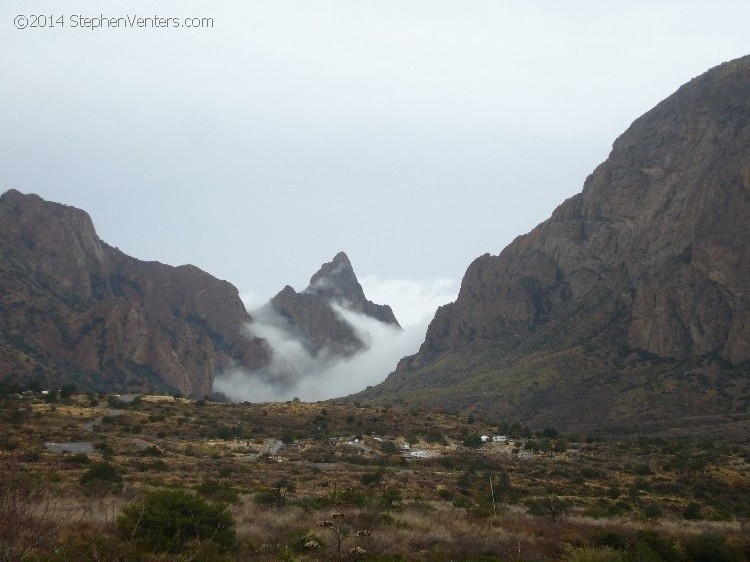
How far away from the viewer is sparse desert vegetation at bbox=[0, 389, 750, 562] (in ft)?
43.3

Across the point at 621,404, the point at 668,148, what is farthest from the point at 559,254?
the point at 621,404

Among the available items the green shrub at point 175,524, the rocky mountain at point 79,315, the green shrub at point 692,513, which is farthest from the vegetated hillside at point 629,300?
the green shrub at point 175,524

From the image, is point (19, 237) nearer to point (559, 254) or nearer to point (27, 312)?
point (27, 312)

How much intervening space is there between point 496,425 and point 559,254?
105 m

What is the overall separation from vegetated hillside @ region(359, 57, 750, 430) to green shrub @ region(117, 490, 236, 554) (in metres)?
76.8

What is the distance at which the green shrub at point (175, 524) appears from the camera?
12.8 meters

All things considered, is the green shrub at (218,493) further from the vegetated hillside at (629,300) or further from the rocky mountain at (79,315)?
the rocky mountain at (79,315)

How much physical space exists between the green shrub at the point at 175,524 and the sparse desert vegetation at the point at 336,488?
0.14ft

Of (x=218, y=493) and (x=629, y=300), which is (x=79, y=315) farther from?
(x=218, y=493)

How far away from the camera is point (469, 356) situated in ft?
495

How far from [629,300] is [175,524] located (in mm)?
123350

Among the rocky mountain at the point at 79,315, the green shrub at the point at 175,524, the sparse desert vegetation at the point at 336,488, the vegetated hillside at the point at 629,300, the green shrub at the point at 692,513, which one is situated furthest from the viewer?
the rocky mountain at the point at 79,315

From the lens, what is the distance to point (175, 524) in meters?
13.5

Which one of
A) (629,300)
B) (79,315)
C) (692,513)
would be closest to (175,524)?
(692,513)
